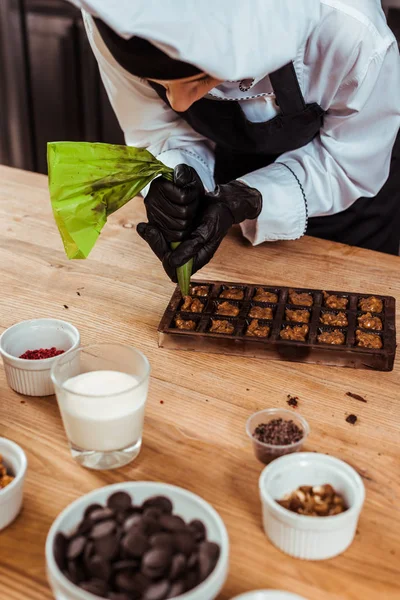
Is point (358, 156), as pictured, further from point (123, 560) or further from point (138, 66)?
point (123, 560)

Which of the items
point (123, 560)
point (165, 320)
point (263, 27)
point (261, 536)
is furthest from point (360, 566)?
point (263, 27)

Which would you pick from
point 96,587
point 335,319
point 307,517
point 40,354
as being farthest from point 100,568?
point 335,319

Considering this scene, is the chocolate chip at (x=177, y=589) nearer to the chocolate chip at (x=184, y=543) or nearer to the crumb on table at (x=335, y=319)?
the chocolate chip at (x=184, y=543)

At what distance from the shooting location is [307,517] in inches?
35.7

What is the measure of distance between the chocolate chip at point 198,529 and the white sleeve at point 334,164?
0.96 meters

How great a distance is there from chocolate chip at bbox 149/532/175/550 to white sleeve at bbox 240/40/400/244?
101cm

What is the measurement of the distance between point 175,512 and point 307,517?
0.16 meters

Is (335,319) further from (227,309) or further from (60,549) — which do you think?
(60,549)

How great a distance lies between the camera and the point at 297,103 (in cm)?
170

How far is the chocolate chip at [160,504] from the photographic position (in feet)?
2.95

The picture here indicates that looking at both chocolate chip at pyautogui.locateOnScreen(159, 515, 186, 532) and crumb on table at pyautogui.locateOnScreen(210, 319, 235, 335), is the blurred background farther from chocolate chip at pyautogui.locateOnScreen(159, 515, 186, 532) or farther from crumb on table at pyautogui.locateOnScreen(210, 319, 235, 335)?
chocolate chip at pyautogui.locateOnScreen(159, 515, 186, 532)

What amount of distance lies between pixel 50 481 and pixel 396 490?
497 millimetres

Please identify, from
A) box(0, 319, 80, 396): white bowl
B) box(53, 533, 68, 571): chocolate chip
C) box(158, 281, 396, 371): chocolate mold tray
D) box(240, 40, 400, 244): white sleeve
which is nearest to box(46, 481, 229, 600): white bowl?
box(53, 533, 68, 571): chocolate chip

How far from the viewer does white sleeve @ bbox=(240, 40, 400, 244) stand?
1.70 metres
